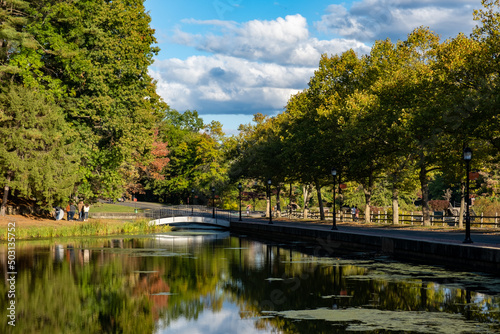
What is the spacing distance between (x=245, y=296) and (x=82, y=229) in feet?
101

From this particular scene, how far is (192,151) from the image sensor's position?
10488cm

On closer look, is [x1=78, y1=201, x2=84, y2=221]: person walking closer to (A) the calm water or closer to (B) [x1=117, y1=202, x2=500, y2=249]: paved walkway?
(B) [x1=117, y1=202, x2=500, y2=249]: paved walkway

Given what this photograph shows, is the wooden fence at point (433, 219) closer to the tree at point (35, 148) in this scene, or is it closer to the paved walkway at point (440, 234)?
the paved walkway at point (440, 234)

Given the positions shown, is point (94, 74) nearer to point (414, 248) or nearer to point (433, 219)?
point (414, 248)

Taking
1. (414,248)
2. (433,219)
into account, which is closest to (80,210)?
(414,248)

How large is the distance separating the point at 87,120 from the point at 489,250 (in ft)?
113

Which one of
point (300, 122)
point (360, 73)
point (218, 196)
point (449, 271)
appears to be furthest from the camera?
point (218, 196)

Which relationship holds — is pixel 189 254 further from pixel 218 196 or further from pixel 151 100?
pixel 218 196

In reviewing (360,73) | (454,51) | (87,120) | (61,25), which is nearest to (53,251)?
(87,120)

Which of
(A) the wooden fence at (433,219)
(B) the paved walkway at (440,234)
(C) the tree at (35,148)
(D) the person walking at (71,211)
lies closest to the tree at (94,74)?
(C) the tree at (35,148)

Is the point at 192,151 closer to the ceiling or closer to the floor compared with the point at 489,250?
closer to the ceiling

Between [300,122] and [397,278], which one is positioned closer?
[397,278]

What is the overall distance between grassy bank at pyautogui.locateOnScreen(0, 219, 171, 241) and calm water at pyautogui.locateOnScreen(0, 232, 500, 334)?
489 inches

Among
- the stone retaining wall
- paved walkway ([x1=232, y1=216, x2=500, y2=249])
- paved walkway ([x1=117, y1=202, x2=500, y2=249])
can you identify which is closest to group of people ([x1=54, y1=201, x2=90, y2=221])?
the stone retaining wall
